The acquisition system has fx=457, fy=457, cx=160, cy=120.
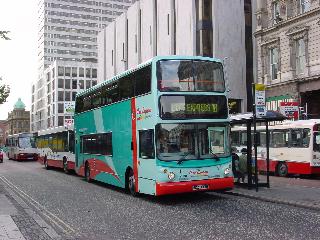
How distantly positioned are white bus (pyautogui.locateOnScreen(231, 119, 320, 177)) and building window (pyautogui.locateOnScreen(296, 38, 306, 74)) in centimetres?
857

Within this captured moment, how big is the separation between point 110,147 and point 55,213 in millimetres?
5311

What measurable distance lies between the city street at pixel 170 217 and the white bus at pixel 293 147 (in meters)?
8.31

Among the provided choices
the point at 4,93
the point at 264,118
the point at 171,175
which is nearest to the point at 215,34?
the point at 4,93

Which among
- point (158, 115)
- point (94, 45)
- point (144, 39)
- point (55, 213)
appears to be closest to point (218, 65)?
point (158, 115)

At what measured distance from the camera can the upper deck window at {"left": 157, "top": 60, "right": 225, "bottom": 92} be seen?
12875 millimetres

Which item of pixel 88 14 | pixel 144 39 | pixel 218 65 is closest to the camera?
pixel 218 65

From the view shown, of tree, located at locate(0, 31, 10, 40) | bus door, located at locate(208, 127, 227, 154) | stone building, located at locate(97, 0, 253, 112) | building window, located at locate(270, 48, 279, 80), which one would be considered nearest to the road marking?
bus door, located at locate(208, 127, 227, 154)

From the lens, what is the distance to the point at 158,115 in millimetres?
12664

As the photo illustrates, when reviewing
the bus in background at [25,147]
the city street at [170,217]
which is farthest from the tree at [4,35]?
the bus in background at [25,147]

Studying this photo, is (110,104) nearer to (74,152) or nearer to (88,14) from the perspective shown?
(74,152)

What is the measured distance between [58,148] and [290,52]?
17187 mm

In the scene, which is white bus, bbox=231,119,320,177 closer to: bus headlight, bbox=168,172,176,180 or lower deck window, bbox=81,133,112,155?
lower deck window, bbox=81,133,112,155

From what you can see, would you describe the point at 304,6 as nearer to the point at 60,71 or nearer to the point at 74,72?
the point at 60,71

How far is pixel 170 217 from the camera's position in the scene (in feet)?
35.9
